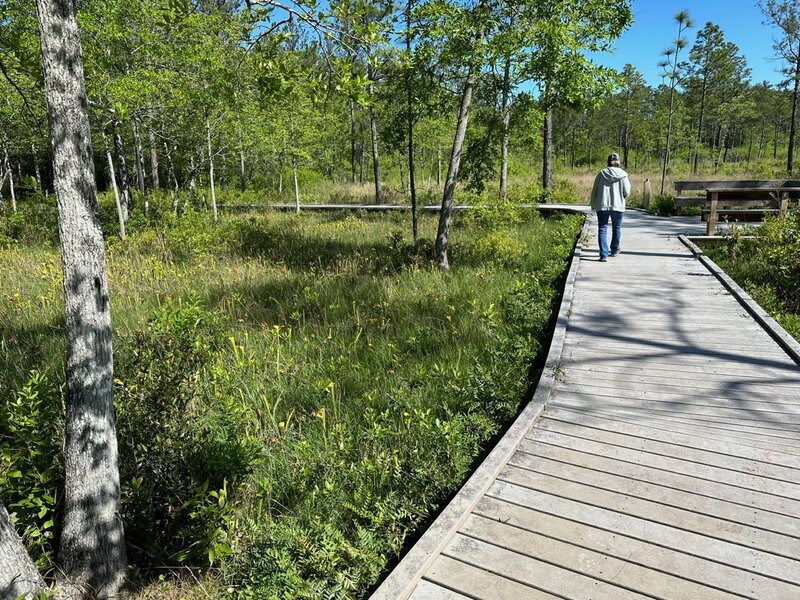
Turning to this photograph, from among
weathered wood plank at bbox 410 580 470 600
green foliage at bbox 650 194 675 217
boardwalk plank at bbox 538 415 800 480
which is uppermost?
green foliage at bbox 650 194 675 217

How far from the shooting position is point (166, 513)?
2.94 meters

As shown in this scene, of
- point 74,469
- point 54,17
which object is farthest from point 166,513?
point 54,17

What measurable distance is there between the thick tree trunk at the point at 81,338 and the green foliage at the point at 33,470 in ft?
0.75

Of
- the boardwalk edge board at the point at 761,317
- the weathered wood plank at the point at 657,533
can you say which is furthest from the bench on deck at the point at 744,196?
the weathered wood plank at the point at 657,533

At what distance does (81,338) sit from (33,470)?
1.05 meters

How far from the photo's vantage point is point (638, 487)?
115 inches

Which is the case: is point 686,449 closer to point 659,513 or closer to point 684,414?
point 684,414

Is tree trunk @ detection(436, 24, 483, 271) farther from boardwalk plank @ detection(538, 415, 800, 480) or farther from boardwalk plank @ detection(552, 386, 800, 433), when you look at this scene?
boardwalk plank @ detection(538, 415, 800, 480)

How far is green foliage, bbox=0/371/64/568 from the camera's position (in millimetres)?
2562

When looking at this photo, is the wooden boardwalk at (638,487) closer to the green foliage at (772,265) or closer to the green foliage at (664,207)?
the green foliage at (772,265)

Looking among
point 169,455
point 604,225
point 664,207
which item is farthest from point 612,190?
point 664,207

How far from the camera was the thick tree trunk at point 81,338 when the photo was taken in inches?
85.1

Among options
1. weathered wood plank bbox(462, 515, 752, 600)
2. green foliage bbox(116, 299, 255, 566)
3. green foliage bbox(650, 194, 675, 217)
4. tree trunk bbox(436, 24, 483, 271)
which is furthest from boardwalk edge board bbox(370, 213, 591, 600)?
green foliage bbox(650, 194, 675, 217)

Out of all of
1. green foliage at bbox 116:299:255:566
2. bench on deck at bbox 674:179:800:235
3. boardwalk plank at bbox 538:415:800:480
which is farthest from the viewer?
bench on deck at bbox 674:179:800:235
